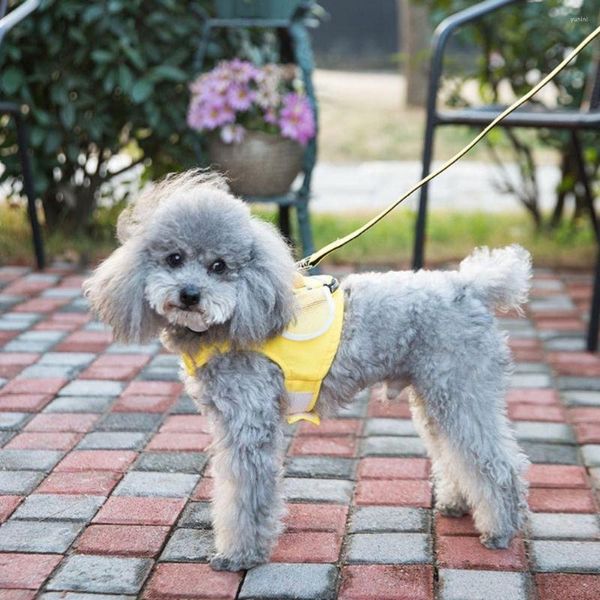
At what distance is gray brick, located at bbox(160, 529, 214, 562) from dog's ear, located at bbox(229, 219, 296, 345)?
1.87ft

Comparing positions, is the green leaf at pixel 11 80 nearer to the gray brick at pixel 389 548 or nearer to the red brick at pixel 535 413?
the red brick at pixel 535 413

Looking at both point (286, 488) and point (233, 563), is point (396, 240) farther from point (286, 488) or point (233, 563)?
point (233, 563)

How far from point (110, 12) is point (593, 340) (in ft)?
9.10

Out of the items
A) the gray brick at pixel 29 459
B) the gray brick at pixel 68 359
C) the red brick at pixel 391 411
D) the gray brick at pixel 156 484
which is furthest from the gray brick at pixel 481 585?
the gray brick at pixel 68 359

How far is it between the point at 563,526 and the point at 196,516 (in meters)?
0.98

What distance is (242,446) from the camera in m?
2.51

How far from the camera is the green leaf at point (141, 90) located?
5.09 m

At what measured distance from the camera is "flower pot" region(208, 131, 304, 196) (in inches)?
197

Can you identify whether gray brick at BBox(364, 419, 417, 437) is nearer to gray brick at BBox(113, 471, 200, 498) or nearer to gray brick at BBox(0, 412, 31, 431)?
gray brick at BBox(113, 471, 200, 498)

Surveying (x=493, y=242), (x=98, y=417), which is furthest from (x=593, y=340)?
(x=98, y=417)

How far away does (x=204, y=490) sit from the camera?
2.98 m

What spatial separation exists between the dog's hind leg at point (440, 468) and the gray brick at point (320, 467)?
305mm

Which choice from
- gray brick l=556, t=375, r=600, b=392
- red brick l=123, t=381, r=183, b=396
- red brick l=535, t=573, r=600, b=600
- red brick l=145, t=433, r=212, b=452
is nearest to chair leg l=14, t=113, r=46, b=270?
red brick l=123, t=381, r=183, b=396

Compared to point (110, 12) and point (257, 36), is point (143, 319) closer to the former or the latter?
point (110, 12)
